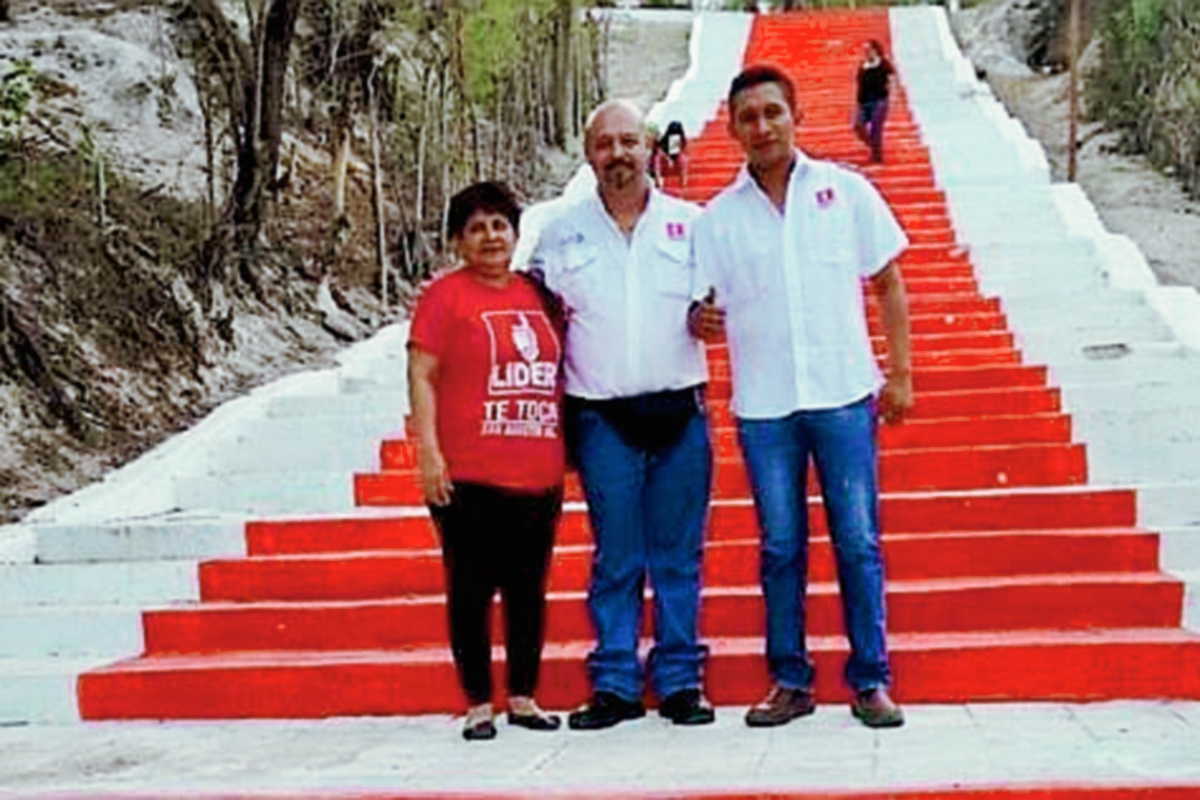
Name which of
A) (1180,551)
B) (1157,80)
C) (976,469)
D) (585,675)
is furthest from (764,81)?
(1157,80)

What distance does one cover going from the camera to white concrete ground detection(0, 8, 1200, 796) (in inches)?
156

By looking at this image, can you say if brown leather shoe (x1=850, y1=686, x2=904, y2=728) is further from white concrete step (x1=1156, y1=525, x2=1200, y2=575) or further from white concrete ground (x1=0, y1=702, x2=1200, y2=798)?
white concrete step (x1=1156, y1=525, x2=1200, y2=575)

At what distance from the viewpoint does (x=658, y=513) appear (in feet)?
14.9

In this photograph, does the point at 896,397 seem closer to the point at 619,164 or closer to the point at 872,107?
the point at 619,164

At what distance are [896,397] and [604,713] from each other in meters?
1.11

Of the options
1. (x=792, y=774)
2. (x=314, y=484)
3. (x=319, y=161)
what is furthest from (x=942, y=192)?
(x=792, y=774)

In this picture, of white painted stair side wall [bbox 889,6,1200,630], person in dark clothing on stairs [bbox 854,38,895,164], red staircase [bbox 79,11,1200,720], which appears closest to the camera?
red staircase [bbox 79,11,1200,720]

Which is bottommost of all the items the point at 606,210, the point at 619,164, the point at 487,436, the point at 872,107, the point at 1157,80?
the point at 487,436

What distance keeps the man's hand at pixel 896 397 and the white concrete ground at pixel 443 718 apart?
0.77 meters

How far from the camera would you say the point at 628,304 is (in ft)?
14.7

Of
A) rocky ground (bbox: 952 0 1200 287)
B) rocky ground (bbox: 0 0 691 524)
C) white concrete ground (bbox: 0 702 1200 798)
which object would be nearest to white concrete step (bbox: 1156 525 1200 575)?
white concrete ground (bbox: 0 702 1200 798)

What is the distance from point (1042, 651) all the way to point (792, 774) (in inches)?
42.5

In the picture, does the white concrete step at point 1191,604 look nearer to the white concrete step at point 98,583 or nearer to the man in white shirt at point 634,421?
the man in white shirt at point 634,421

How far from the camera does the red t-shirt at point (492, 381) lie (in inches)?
175
